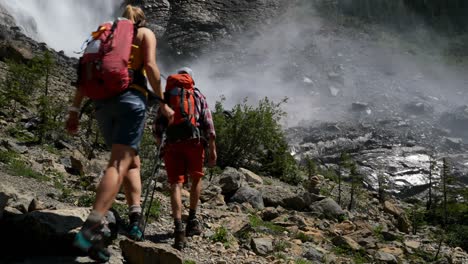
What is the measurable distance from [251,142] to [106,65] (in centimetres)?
826

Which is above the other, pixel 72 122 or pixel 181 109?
pixel 181 109

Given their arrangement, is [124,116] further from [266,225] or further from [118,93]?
[266,225]

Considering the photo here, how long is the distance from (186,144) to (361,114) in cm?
2719

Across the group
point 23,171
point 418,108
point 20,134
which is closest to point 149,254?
point 23,171

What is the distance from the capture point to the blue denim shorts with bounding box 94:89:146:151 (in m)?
2.34

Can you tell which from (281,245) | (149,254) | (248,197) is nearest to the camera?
(149,254)

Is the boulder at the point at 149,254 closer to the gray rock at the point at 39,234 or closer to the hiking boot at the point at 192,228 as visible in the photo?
the gray rock at the point at 39,234

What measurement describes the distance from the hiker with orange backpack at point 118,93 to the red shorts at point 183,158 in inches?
40.2

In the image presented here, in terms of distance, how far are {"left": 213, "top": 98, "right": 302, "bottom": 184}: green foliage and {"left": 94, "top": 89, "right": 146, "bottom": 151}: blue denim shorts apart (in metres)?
7.74

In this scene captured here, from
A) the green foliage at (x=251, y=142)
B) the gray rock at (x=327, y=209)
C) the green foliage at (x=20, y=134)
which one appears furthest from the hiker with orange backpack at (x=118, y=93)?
the green foliage at (x=251, y=142)

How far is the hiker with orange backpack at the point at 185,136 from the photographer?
3.47 meters

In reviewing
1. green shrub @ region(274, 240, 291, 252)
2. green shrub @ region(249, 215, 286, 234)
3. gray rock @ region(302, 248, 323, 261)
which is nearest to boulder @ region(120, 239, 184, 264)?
green shrub @ region(274, 240, 291, 252)

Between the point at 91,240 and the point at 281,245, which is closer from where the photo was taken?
the point at 91,240

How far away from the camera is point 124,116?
7.71ft
